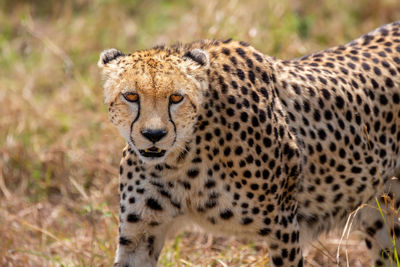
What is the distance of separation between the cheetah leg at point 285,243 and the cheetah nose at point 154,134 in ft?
2.43

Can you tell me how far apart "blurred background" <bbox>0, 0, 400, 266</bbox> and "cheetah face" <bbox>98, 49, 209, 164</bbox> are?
3.03ft

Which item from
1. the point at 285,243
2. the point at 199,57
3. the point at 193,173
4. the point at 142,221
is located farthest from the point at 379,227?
the point at 199,57

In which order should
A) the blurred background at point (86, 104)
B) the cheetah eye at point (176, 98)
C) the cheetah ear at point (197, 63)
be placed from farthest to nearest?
the blurred background at point (86, 104), the cheetah ear at point (197, 63), the cheetah eye at point (176, 98)

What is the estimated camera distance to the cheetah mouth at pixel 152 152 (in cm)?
269

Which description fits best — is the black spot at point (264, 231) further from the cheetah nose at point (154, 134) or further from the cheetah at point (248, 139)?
the cheetah nose at point (154, 134)

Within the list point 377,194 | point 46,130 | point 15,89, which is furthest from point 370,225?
point 15,89

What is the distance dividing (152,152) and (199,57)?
0.45 m

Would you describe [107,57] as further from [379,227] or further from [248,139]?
[379,227]

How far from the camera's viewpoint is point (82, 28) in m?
6.86

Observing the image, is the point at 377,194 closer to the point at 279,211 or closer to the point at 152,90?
the point at 279,211

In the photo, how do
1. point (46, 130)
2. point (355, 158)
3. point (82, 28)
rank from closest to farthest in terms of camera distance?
1. point (355, 158)
2. point (46, 130)
3. point (82, 28)

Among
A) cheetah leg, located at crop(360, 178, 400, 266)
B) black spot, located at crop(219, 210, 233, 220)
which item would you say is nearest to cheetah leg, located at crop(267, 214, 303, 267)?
black spot, located at crop(219, 210, 233, 220)

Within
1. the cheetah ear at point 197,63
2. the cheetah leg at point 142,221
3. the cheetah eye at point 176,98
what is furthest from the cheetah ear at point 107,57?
the cheetah leg at point 142,221

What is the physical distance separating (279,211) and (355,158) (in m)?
0.58
